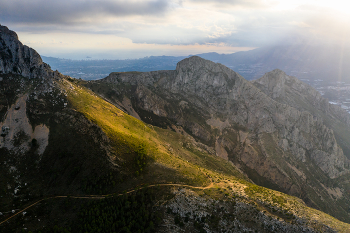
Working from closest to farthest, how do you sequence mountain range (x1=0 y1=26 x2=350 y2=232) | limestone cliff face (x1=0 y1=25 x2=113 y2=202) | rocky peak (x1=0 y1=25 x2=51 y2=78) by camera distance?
1. mountain range (x1=0 y1=26 x2=350 y2=232)
2. limestone cliff face (x1=0 y1=25 x2=113 y2=202)
3. rocky peak (x1=0 y1=25 x2=51 y2=78)

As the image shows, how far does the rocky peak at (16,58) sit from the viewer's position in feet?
296

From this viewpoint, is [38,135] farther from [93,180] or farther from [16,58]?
[16,58]

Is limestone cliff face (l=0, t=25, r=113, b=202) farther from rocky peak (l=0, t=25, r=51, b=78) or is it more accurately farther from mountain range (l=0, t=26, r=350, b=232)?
mountain range (l=0, t=26, r=350, b=232)

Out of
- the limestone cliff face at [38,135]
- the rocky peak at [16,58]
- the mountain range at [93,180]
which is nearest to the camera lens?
the mountain range at [93,180]

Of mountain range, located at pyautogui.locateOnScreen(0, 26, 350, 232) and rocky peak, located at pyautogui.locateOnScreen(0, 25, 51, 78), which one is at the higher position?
rocky peak, located at pyautogui.locateOnScreen(0, 25, 51, 78)

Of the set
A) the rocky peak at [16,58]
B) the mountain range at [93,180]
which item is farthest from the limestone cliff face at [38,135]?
the mountain range at [93,180]

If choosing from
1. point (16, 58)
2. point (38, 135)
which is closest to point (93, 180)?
point (38, 135)

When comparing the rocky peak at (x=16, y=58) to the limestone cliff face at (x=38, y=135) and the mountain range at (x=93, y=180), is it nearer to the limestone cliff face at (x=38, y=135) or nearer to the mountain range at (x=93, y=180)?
the limestone cliff face at (x=38, y=135)

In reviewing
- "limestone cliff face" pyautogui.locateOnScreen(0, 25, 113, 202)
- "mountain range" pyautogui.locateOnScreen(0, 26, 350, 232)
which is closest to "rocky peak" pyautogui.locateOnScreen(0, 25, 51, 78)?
"limestone cliff face" pyautogui.locateOnScreen(0, 25, 113, 202)

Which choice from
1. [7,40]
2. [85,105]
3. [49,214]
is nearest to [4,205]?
[49,214]

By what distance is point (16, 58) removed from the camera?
92.9 m

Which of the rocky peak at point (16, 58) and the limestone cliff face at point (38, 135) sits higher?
A: the rocky peak at point (16, 58)

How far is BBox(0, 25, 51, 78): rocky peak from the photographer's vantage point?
9019 centimetres

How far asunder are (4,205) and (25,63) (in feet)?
253
